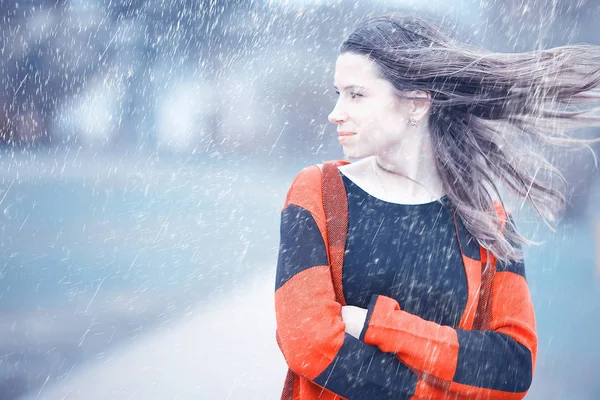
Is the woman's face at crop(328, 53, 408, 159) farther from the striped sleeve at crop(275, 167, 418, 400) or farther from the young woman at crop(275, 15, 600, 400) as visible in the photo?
the striped sleeve at crop(275, 167, 418, 400)

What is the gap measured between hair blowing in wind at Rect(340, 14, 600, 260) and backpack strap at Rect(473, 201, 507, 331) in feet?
0.08

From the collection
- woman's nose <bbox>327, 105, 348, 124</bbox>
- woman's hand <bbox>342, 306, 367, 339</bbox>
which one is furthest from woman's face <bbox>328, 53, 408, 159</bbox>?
woman's hand <bbox>342, 306, 367, 339</bbox>

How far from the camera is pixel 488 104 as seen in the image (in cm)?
158

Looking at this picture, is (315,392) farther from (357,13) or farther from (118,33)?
(118,33)

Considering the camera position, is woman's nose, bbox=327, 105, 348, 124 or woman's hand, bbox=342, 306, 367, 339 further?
woman's nose, bbox=327, 105, 348, 124

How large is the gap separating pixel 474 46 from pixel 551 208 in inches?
20.2

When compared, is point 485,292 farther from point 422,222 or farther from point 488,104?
point 488,104

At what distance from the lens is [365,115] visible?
4.81ft

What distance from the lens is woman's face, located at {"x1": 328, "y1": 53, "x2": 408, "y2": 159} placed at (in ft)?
4.81

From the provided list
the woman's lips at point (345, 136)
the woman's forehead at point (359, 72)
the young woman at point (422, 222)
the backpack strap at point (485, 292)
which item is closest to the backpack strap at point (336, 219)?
the young woman at point (422, 222)

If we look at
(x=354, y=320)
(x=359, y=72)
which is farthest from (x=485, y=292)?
(x=359, y=72)

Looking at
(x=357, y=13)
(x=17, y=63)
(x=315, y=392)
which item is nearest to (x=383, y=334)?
(x=315, y=392)

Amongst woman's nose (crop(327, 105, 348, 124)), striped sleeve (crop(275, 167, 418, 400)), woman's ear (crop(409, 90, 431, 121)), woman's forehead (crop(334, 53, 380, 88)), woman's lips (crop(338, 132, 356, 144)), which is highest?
woman's forehead (crop(334, 53, 380, 88))

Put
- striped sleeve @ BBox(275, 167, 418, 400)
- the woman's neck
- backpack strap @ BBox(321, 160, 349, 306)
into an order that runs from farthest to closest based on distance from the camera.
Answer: the woman's neck → backpack strap @ BBox(321, 160, 349, 306) → striped sleeve @ BBox(275, 167, 418, 400)
